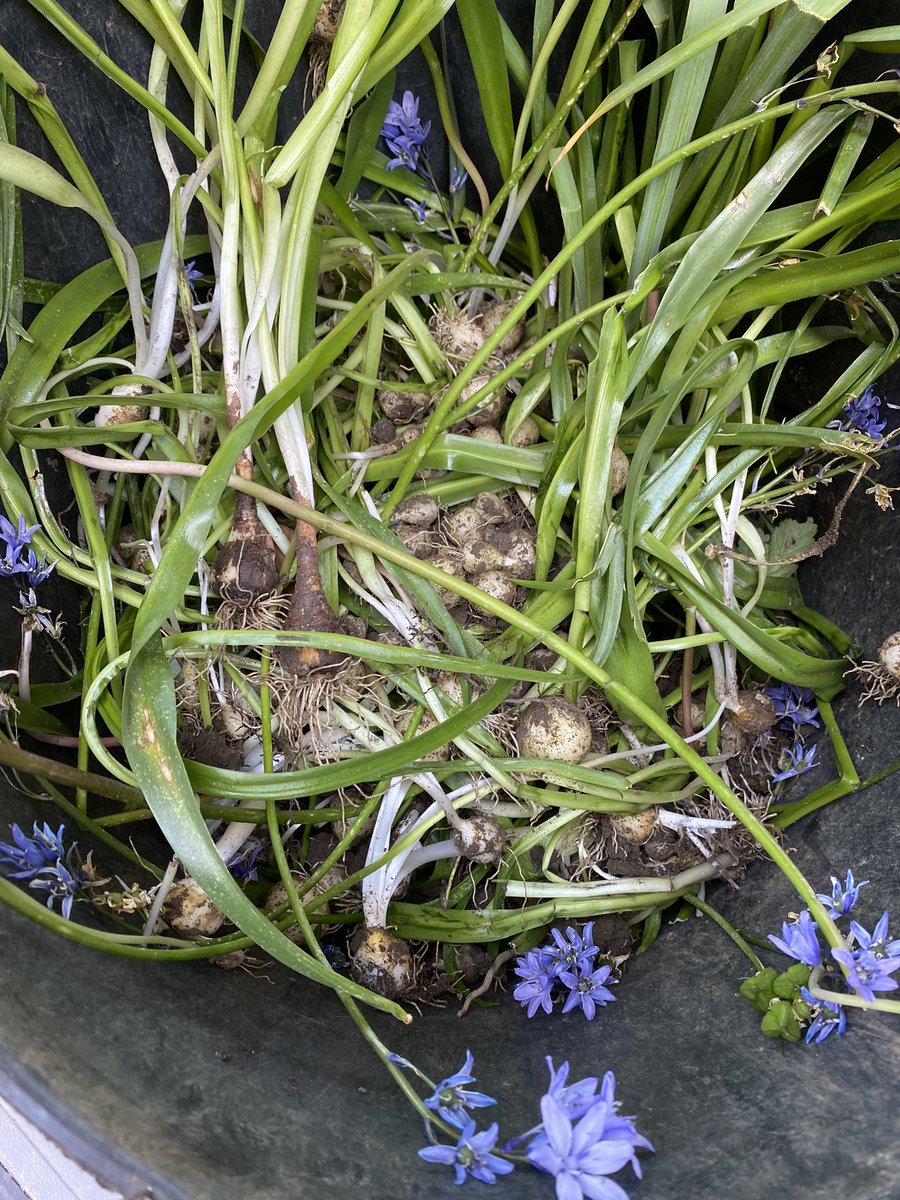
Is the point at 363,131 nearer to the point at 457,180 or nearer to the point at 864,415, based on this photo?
the point at 457,180

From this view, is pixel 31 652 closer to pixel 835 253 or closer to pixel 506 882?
pixel 506 882

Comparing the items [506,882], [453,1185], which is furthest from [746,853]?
[453,1185]

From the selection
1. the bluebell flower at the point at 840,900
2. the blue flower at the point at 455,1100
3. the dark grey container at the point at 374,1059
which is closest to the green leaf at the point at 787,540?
the dark grey container at the point at 374,1059

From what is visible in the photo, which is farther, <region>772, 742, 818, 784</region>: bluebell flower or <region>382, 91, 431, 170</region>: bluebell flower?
<region>382, 91, 431, 170</region>: bluebell flower

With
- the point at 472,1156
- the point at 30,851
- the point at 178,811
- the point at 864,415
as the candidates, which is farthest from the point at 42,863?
the point at 864,415

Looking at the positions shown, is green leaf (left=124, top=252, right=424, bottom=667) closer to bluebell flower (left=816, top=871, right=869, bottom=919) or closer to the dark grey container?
the dark grey container

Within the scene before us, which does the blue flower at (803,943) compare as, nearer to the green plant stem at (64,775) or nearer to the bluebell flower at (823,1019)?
the bluebell flower at (823,1019)

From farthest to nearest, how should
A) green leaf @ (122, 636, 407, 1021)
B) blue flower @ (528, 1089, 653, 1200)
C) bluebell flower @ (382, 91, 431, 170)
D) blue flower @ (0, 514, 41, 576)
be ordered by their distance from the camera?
bluebell flower @ (382, 91, 431, 170) < blue flower @ (0, 514, 41, 576) < green leaf @ (122, 636, 407, 1021) < blue flower @ (528, 1089, 653, 1200)

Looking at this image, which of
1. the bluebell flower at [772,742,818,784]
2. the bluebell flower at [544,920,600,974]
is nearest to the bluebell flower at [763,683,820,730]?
the bluebell flower at [772,742,818,784]
